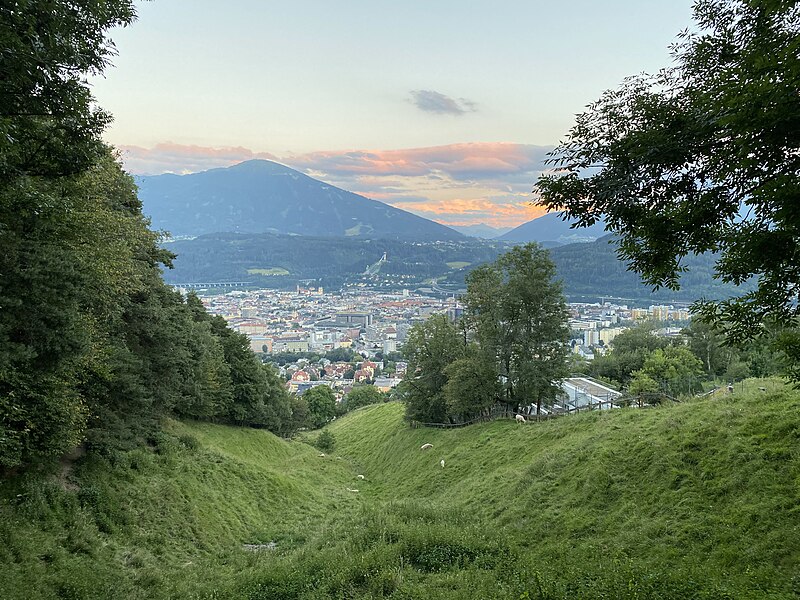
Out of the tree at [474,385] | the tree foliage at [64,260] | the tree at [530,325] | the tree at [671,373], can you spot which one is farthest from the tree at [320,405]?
the tree foliage at [64,260]

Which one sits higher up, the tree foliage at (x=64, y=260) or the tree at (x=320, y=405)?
the tree foliage at (x=64, y=260)

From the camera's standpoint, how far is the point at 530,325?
23641 millimetres

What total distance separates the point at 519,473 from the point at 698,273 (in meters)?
164

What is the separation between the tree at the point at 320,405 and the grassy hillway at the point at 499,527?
46.4 m

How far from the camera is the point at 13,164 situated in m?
6.53

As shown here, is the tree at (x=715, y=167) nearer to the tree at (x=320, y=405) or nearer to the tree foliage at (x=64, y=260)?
the tree foliage at (x=64, y=260)

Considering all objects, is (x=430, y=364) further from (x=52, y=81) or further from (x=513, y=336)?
(x=52, y=81)

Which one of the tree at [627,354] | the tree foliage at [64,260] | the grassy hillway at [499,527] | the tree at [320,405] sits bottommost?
the tree at [320,405]

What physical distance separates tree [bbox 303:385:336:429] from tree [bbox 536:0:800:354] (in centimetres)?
5904

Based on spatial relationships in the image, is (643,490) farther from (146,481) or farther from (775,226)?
(146,481)

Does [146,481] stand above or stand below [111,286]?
below

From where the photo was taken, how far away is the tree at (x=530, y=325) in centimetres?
2286

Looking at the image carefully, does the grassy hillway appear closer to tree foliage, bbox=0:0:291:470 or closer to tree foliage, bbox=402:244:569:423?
tree foliage, bbox=0:0:291:470

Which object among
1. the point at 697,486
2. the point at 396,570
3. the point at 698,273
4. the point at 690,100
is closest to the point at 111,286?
the point at 396,570
